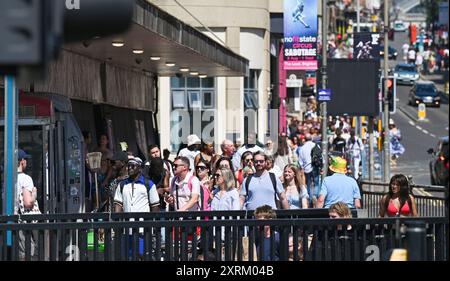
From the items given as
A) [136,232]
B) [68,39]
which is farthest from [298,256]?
[68,39]

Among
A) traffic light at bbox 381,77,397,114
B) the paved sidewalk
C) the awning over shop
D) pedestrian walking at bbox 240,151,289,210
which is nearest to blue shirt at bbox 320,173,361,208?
pedestrian walking at bbox 240,151,289,210

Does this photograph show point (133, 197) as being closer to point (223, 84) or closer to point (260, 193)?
point (260, 193)

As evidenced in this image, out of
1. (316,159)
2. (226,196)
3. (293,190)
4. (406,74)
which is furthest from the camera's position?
(406,74)

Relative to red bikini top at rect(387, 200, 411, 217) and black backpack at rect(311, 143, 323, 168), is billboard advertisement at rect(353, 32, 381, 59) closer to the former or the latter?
black backpack at rect(311, 143, 323, 168)

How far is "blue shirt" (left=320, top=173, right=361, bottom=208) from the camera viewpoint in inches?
658

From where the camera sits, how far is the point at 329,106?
33375 mm

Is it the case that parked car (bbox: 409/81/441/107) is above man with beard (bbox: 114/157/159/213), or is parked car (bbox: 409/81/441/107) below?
above

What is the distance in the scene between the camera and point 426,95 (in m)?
87.9

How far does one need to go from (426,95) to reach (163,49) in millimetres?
62665

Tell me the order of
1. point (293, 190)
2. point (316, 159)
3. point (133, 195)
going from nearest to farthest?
point (133, 195) → point (293, 190) → point (316, 159)

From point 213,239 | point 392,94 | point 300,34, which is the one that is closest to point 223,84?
point 300,34

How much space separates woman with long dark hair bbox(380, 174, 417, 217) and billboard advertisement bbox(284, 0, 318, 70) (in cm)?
2520
